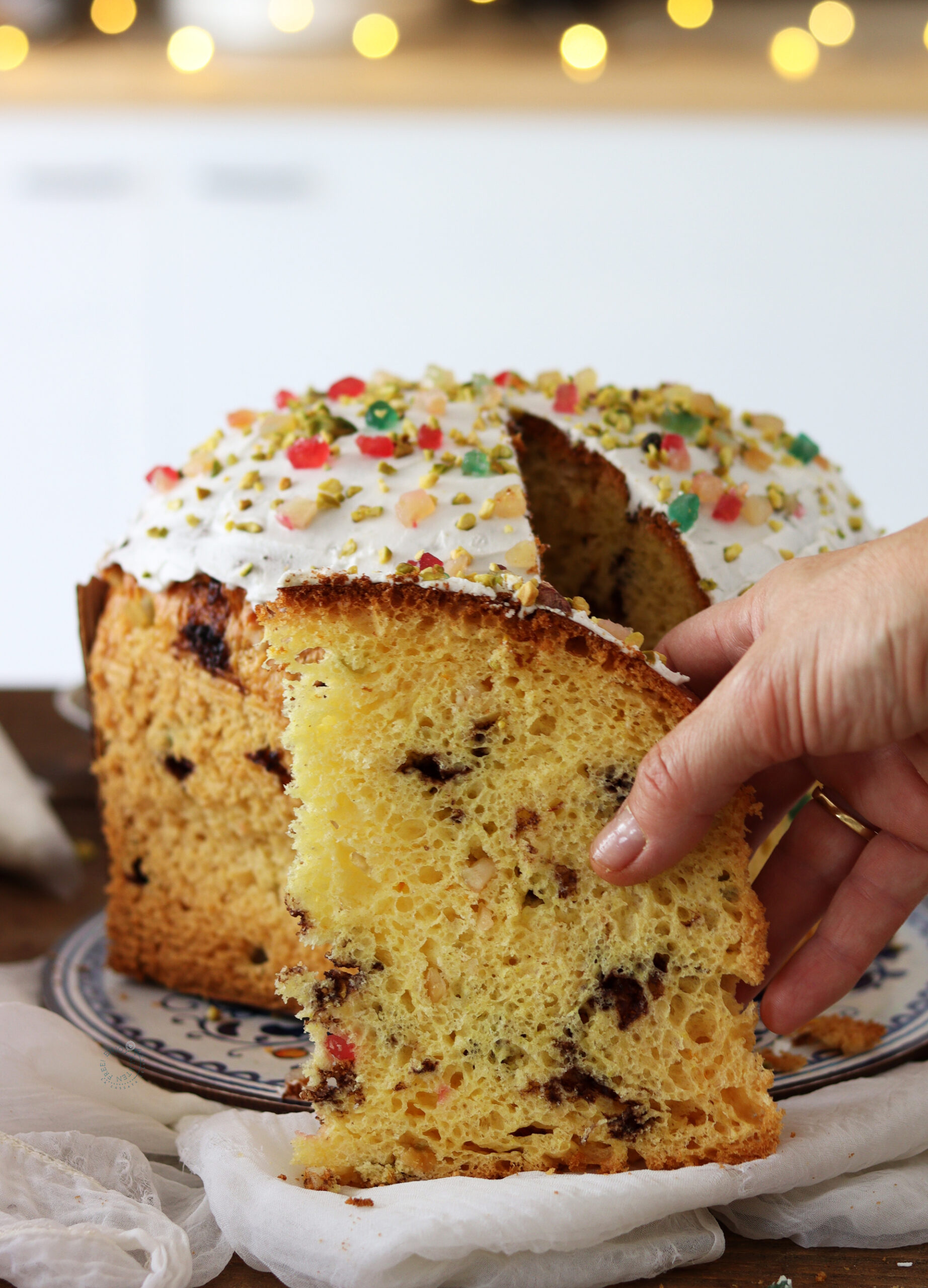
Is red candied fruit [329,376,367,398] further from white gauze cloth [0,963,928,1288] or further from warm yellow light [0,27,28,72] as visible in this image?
warm yellow light [0,27,28,72]

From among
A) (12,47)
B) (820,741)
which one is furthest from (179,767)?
(12,47)

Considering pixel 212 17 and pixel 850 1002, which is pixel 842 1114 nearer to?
Answer: pixel 850 1002

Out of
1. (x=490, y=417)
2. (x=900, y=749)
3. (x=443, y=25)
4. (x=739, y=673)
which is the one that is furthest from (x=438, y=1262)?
(x=443, y=25)

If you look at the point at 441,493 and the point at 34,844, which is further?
the point at 34,844

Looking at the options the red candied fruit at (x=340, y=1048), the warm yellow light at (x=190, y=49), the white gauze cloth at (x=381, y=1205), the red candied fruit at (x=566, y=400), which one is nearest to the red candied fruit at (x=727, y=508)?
the red candied fruit at (x=566, y=400)

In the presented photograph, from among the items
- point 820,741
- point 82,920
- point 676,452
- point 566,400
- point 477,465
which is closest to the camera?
point 820,741

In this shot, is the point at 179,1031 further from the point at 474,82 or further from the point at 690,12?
the point at 690,12

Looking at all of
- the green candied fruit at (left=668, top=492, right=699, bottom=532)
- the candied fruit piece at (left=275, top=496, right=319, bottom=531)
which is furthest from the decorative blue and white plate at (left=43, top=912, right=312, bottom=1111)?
the green candied fruit at (left=668, top=492, right=699, bottom=532)
